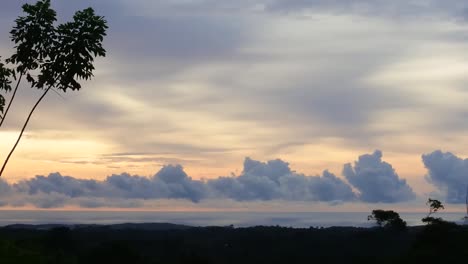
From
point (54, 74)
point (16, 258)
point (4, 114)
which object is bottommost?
point (16, 258)

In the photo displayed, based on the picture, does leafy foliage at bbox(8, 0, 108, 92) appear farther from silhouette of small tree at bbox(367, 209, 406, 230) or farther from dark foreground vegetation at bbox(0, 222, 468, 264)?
silhouette of small tree at bbox(367, 209, 406, 230)

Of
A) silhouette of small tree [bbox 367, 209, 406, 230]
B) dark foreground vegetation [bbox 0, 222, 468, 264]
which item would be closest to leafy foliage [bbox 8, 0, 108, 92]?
dark foreground vegetation [bbox 0, 222, 468, 264]

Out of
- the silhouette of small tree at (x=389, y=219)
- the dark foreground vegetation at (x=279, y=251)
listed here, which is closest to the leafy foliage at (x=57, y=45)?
the dark foreground vegetation at (x=279, y=251)

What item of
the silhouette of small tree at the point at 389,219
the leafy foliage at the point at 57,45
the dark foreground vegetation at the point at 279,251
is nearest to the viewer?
the leafy foliage at the point at 57,45

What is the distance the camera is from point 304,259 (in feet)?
561

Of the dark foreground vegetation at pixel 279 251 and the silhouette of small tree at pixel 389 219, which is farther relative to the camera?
the silhouette of small tree at pixel 389 219

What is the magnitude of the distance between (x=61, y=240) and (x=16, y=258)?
362 feet

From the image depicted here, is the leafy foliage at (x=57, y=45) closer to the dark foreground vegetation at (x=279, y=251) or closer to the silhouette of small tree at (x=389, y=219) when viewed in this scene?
the dark foreground vegetation at (x=279, y=251)

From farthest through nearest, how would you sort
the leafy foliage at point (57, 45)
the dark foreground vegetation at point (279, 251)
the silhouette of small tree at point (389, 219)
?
the silhouette of small tree at point (389, 219) < the dark foreground vegetation at point (279, 251) < the leafy foliage at point (57, 45)

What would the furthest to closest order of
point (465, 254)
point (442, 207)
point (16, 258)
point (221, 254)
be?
point (221, 254) < point (442, 207) < point (465, 254) < point (16, 258)

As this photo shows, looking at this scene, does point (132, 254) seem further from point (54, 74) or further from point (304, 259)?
point (54, 74)

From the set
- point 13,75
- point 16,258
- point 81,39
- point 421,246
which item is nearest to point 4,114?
point 13,75

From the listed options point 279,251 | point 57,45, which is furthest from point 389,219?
point 57,45

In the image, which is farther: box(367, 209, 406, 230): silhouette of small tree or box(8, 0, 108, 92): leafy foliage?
box(367, 209, 406, 230): silhouette of small tree
